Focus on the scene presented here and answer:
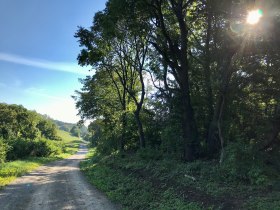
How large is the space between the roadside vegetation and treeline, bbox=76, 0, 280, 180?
11.3m

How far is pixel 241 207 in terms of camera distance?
8.51 m

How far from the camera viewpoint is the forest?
1108cm

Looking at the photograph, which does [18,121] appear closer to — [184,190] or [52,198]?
[52,198]

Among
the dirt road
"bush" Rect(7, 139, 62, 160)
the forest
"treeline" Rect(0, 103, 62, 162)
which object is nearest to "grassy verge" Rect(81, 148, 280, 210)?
the forest

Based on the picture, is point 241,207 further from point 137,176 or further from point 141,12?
point 141,12

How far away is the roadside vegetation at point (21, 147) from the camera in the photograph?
82.5ft

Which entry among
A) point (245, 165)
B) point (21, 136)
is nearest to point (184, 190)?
point (245, 165)

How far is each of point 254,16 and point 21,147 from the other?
3657 centimetres

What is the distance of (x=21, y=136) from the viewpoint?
66.1 m

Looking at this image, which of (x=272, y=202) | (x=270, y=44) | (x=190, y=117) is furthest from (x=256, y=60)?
(x=272, y=202)

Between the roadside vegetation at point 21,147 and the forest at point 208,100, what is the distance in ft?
32.7

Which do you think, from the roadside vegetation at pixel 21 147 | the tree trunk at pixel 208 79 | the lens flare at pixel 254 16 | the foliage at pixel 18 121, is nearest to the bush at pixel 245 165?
the lens flare at pixel 254 16

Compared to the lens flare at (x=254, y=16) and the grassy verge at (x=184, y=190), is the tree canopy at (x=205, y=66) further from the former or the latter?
the grassy verge at (x=184, y=190)

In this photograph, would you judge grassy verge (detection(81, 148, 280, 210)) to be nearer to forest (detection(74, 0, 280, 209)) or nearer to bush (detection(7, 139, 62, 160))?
forest (detection(74, 0, 280, 209))
